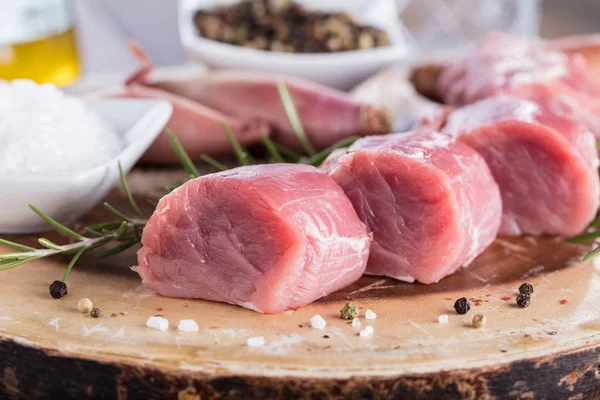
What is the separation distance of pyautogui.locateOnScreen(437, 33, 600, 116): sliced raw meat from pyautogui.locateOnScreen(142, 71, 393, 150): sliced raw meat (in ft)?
1.83

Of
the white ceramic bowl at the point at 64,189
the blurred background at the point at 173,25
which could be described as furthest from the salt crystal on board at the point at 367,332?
the blurred background at the point at 173,25

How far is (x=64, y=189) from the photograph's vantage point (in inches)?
95.5

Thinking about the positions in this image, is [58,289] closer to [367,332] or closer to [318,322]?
[318,322]

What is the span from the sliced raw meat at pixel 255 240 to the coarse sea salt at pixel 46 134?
1.67 ft

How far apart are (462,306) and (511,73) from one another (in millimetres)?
1694

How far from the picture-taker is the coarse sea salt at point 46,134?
2.43 m

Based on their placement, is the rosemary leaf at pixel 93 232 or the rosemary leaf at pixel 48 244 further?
the rosemary leaf at pixel 93 232

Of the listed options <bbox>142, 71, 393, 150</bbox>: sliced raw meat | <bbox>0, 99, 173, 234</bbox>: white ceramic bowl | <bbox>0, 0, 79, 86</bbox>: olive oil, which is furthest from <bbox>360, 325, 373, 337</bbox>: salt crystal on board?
<bbox>0, 0, 79, 86</bbox>: olive oil

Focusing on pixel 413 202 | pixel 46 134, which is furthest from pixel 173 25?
pixel 413 202

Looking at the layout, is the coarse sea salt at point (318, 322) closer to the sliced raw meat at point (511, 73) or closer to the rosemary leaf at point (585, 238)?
the rosemary leaf at point (585, 238)

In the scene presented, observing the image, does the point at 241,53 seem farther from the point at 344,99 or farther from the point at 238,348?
the point at 238,348

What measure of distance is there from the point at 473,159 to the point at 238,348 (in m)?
1.02

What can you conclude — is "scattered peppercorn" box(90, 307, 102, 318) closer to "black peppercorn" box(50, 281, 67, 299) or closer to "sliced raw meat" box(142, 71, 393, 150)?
"black peppercorn" box(50, 281, 67, 299)

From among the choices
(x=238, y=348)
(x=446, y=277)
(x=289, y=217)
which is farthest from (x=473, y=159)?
(x=238, y=348)
